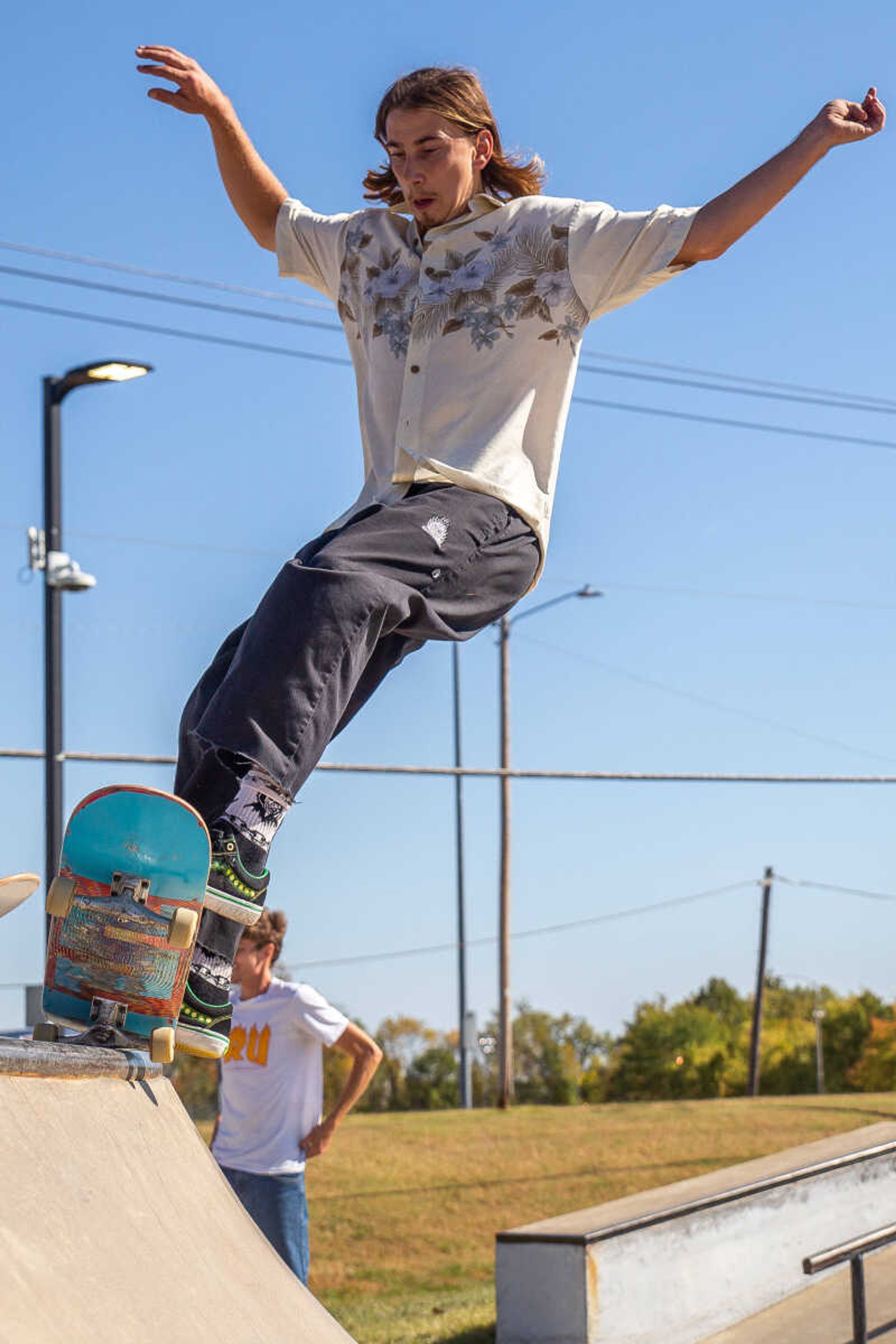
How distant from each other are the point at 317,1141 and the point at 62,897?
3.15 metres

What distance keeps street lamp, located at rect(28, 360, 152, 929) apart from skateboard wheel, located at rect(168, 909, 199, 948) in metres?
7.60

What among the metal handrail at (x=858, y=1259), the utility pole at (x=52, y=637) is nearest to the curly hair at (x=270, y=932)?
the metal handrail at (x=858, y=1259)

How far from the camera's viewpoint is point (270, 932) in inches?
223

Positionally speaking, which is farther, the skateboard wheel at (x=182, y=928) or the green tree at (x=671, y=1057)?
the green tree at (x=671, y=1057)

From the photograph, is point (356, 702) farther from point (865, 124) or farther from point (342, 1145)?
point (342, 1145)

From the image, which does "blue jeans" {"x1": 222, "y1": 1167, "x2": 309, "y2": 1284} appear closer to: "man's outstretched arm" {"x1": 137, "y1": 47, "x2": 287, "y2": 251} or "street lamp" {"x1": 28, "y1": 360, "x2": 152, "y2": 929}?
"man's outstretched arm" {"x1": 137, "y1": 47, "x2": 287, "y2": 251}

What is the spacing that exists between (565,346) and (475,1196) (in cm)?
962

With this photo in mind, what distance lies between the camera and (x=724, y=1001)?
66.7m

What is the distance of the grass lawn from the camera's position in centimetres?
900

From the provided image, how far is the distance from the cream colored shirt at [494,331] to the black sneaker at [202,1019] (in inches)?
38.1

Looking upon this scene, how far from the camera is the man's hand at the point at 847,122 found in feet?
9.93

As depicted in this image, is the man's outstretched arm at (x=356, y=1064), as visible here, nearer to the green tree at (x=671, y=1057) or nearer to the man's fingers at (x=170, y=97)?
the man's fingers at (x=170, y=97)

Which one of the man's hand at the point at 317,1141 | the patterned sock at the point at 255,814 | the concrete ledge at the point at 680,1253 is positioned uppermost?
the patterned sock at the point at 255,814

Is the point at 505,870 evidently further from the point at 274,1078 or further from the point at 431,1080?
the point at 431,1080
